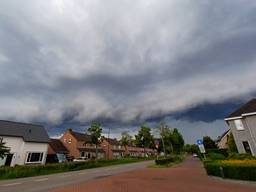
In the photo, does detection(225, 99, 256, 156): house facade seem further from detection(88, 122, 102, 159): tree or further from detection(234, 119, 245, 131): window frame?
detection(88, 122, 102, 159): tree

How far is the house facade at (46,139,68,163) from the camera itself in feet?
151

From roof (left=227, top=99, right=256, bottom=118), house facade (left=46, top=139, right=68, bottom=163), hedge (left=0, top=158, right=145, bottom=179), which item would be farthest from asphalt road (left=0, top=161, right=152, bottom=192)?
house facade (left=46, top=139, right=68, bottom=163)

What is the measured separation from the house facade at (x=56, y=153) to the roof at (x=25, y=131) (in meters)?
6.77

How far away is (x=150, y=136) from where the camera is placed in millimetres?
70250

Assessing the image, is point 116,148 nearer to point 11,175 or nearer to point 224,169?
point 11,175

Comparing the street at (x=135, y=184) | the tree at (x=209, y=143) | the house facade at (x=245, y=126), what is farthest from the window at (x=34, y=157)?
the tree at (x=209, y=143)

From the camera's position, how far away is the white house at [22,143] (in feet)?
111

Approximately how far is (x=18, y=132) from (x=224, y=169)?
35.0 meters

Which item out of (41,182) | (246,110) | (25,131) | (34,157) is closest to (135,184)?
(41,182)

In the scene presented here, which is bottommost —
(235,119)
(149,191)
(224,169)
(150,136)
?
(149,191)

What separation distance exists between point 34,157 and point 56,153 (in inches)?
549

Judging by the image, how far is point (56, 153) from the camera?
51062 mm

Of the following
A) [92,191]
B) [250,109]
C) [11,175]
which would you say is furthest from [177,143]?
[92,191]

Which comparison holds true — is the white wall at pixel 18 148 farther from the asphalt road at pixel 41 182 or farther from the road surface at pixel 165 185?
the road surface at pixel 165 185
